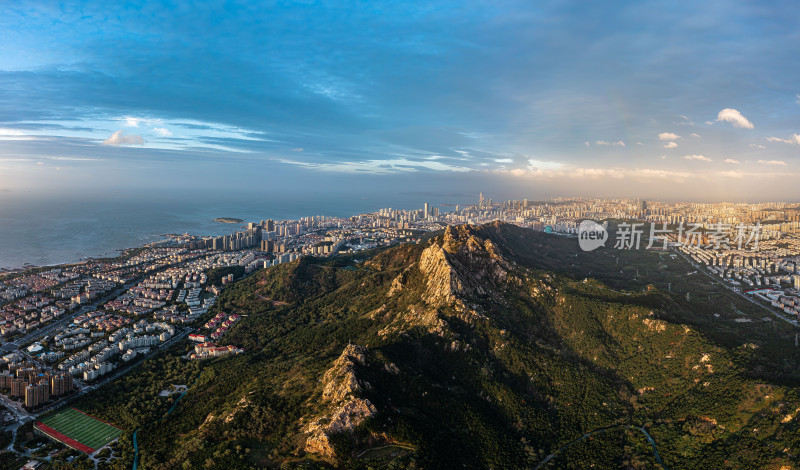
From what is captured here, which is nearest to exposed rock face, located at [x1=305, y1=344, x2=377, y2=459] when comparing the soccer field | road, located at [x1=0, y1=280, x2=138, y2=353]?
the soccer field

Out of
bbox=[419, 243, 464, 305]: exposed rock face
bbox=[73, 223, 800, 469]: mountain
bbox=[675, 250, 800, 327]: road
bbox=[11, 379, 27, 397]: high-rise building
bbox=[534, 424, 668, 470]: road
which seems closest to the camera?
bbox=[73, 223, 800, 469]: mountain

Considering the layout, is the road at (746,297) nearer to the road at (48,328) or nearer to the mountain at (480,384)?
the mountain at (480,384)

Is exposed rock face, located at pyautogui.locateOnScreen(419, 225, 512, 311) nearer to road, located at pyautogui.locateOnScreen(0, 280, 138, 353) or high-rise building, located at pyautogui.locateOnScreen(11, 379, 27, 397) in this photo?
high-rise building, located at pyautogui.locateOnScreen(11, 379, 27, 397)

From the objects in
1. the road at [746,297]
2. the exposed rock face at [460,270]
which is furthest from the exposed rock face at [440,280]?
the road at [746,297]

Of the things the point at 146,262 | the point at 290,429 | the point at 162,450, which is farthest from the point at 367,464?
the point at 146,262

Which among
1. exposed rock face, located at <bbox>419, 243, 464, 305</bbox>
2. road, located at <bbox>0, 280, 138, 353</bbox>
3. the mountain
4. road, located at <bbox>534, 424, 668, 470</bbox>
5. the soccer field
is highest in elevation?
exposed rock face, located at <bbox>419, 243, 464, 305</bbox>

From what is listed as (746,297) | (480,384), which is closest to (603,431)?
(480,384)
